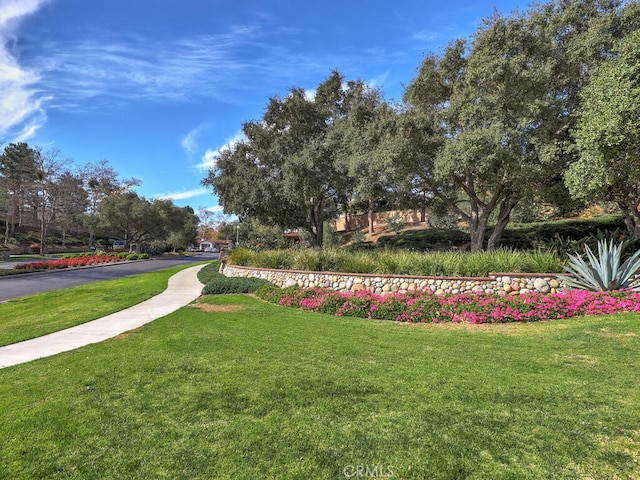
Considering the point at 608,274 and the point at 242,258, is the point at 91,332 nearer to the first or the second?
the point at 242,258

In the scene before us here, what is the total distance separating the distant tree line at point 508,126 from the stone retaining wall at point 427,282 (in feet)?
12.9

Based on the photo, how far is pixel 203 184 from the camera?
2198cm

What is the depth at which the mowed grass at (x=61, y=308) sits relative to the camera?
25.0 feet

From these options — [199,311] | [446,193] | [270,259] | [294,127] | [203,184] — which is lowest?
[199,311]

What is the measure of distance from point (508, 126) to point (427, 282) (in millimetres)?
6606

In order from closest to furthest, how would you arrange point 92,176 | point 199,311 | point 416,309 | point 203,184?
point 416,309, point 199,311, point 203,184, point 92,176

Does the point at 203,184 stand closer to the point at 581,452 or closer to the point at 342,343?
the point at 342,343

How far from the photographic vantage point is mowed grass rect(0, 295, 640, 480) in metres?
2.49

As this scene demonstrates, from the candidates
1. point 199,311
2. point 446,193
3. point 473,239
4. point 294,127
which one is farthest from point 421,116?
point 199,311

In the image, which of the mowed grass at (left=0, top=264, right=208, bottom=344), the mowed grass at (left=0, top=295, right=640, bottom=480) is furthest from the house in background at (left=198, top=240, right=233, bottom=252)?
the mowed grass at (left=0, top=295, right=640, bottom=480)

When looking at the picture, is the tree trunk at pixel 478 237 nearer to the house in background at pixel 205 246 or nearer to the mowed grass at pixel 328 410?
the mowed grass at pixel 328 410

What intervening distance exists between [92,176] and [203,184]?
151ft

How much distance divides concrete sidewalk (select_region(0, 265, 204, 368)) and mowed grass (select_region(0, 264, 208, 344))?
0.38 metres

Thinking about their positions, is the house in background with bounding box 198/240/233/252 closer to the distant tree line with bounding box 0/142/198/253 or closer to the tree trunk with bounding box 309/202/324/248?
the distant tree line with bounding box 0/142/198/253
